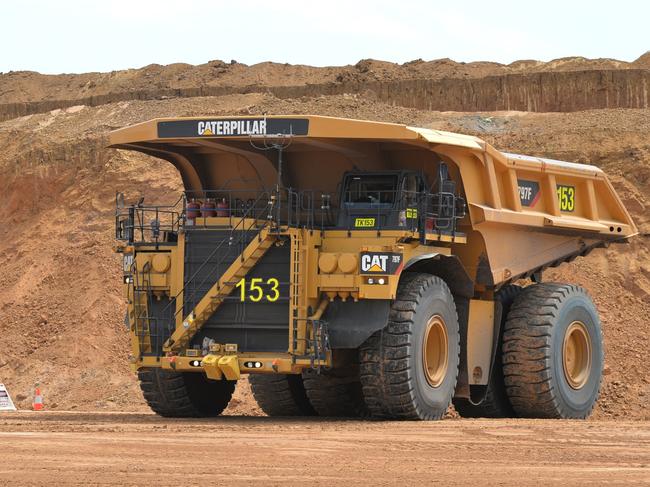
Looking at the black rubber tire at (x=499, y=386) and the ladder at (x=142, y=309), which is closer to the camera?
the ladder at (x=142, y=309)

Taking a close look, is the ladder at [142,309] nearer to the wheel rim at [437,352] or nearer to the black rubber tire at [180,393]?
the black rubber tire at [180,393]

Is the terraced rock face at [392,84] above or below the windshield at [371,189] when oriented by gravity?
above

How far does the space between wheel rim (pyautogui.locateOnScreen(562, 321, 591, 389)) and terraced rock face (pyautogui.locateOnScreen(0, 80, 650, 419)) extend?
342 centimetres

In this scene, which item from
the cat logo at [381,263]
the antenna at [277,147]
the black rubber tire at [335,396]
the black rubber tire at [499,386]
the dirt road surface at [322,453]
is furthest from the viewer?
the black rubber tire at [499,386]

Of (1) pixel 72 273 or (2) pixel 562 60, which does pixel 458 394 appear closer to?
(1) pixel 72 273

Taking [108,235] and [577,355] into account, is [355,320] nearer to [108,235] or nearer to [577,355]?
[577,355]

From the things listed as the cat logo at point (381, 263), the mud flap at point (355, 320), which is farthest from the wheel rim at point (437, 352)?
the cat logo at point (381, 263)

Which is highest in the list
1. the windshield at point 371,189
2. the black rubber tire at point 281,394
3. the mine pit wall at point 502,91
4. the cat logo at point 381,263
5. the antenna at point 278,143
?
the mine pit wall at point 502,91

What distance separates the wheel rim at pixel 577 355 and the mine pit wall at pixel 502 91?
782 inches

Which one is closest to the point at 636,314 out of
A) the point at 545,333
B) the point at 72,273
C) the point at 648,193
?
the point at 648,193

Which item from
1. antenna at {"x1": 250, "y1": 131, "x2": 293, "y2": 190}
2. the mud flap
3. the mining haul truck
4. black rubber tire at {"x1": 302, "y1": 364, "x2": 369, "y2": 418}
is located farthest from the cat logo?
black rubber tire at {"x1": 302, "y1": 364, "x2": 369, "y2": 418}

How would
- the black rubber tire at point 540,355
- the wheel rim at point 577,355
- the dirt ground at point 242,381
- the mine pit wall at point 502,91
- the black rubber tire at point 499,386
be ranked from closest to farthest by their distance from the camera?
the dirt ground at point 242,381 → the black rubber tire at point 540,355 → the black rubber tire at point 499,386 → the wheel rim at point 577,355 → the mine pit wall at point 502,91

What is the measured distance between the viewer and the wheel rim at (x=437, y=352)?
1603 cm

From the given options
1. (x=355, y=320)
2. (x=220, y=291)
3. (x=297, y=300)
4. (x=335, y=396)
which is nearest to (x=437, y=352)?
(x=355, y=320)
